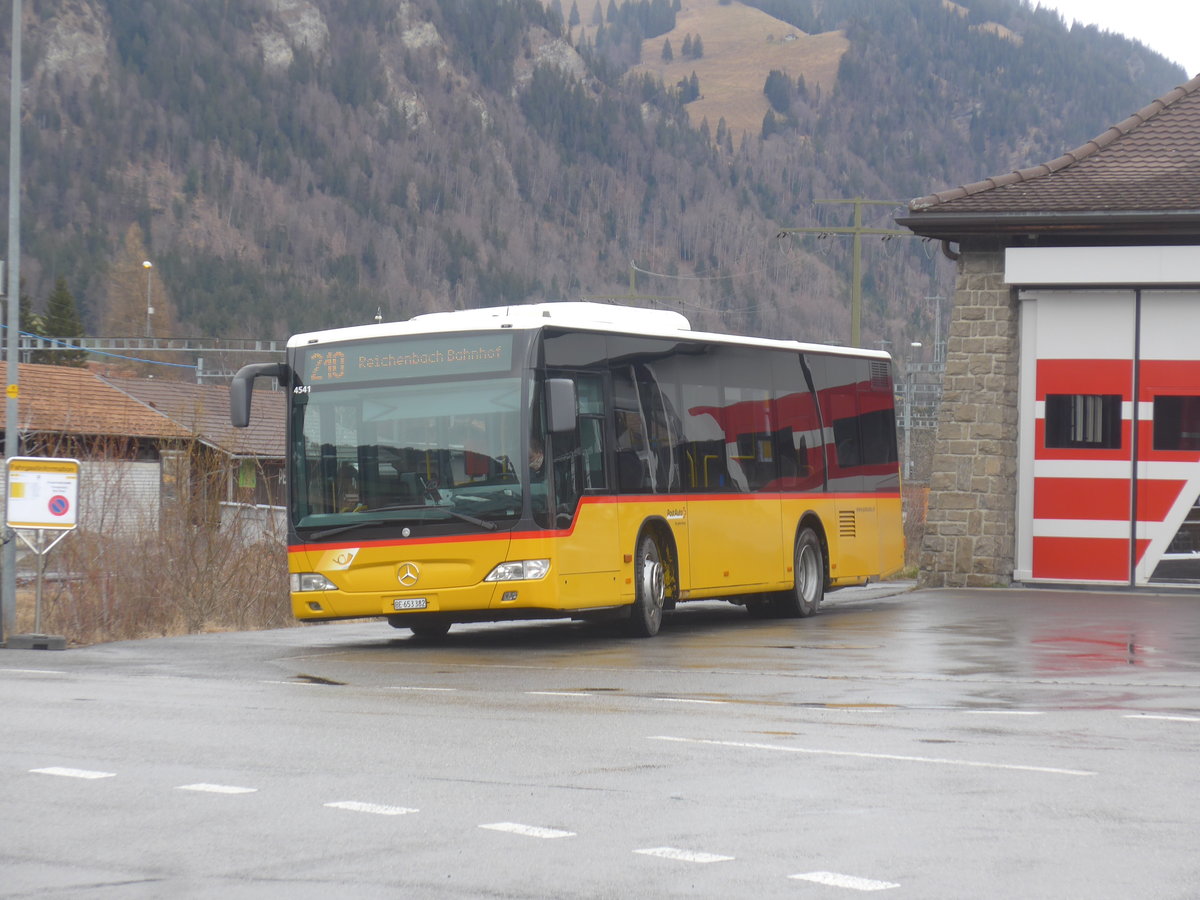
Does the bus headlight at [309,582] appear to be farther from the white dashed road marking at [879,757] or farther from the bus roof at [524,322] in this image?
the white dashed road marking at [879,757]

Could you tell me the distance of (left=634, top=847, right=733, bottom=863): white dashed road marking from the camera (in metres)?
6.43

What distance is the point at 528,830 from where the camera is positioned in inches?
275

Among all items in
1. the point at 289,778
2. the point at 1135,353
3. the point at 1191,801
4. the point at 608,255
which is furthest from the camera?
the point at 608,255

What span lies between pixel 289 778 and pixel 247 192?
16212cm

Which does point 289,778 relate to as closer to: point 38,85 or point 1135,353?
point 1135,353

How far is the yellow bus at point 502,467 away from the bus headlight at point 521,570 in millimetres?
12

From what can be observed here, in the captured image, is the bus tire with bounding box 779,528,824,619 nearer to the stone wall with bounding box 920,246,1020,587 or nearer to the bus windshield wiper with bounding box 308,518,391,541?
the stone wall with bounding box 920,246,1020,587

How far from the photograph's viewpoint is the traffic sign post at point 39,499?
17.9m

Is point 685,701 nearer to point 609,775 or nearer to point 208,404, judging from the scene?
point 609,775

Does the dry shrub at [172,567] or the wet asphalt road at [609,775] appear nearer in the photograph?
the wet asphalt road at [609,775]

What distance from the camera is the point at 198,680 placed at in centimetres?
1356

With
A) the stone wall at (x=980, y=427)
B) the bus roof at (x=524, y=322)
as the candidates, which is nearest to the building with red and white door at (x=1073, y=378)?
the stone wall at (x=980, y=427)

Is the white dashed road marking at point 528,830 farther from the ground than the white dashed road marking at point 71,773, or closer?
farther from the ground

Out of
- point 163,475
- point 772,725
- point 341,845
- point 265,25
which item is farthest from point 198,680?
point 265,25
